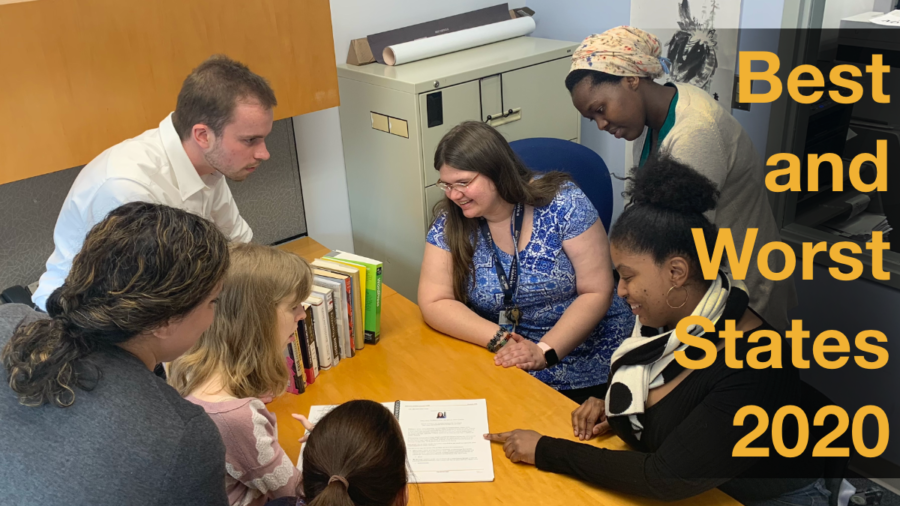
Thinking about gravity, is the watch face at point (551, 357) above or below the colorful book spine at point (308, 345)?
below

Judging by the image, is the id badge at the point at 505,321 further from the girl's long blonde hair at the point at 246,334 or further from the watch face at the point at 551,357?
the girl's long blonde hair at the point at 246,334

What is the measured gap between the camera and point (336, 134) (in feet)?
8.73

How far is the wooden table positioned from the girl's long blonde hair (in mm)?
242

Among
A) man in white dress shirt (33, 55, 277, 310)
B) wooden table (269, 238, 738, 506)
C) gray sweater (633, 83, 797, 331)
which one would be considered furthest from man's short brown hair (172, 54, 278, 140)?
gray sweater (633, 83, 797, 331)

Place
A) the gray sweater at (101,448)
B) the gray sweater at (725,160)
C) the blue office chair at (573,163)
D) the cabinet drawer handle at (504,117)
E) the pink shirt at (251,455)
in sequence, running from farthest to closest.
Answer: the cabinet drawer handle at (504,117), the blue office chair at (573,163), the gray sweater at (725,160), the pink shirt at (251,455), the gray sweater at (101,448)

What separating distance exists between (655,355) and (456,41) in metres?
1.58

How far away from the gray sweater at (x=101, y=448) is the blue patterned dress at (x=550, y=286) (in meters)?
1.22

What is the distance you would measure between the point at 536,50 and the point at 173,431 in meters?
2.05

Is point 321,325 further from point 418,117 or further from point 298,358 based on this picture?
point 418,117

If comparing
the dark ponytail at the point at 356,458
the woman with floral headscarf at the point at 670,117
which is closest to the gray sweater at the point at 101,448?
the dark ponytail at the point at 356,458

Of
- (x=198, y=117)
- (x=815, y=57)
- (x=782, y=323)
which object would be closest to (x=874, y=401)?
(x=782, y=323)

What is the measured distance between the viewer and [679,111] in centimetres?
179

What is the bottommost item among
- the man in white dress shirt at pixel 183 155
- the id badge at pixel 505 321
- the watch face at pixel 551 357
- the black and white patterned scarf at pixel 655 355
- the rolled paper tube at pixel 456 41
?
the watch face at pixel 551 357

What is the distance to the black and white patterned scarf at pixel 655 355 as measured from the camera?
1376mm
